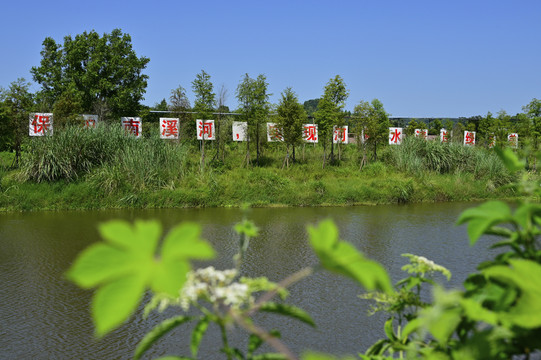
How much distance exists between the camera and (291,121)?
15.6 m

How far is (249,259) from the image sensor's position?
261 inches

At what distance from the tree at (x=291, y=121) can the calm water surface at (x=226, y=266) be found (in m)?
4.32

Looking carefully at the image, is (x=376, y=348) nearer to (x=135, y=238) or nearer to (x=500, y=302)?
(x=500, y=302)

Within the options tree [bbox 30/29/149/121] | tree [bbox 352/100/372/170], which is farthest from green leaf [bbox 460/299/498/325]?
tree [bbox 30/29/149/121]

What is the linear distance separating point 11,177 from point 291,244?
8542 millimetres

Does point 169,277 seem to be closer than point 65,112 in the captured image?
Yes

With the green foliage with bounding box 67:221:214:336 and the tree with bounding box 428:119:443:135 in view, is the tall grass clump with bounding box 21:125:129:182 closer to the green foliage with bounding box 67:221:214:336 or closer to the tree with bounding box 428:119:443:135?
the green foliage with bounding box 67:221:214:336

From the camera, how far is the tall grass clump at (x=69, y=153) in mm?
12078

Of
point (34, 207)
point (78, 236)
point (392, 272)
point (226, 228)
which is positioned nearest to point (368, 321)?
point (392, 272)

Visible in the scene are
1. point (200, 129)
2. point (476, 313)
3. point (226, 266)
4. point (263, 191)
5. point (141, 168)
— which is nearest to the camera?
point (476, 313)

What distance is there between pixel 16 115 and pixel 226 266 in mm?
11942

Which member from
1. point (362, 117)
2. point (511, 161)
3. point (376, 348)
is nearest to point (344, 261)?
point (511, 161)

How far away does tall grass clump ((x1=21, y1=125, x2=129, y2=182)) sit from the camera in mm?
12078

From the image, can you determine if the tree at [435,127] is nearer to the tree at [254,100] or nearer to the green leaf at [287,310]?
the tree at [254,100]
